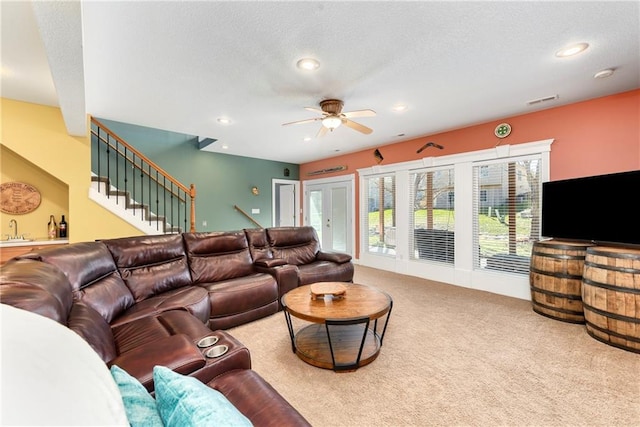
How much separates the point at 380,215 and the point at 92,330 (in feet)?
16.4

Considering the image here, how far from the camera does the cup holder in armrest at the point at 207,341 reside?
146 centimetres

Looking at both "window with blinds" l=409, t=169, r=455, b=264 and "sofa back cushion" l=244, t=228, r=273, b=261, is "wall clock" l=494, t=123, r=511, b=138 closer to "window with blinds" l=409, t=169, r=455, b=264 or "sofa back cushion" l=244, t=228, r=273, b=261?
"window with blinds" l=409, t=169, r=455, b=264

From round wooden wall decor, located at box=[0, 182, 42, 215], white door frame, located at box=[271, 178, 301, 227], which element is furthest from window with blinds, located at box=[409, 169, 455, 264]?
round wooden wall decor, located at box=[0, 182, 42, 215]

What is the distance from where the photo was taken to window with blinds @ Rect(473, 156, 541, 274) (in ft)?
12.1

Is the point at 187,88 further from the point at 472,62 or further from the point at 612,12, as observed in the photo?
the point at 612,12

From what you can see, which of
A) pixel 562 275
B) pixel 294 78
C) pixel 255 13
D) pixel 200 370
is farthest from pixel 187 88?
pixel 562 275

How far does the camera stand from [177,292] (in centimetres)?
261

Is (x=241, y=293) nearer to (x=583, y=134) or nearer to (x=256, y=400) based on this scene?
(x=256, y=400)

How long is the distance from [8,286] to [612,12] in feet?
12.2

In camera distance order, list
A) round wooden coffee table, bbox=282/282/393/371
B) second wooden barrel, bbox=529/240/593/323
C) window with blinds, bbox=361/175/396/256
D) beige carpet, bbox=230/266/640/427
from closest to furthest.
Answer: beige carpet, bbox=230/266/640/427, round wooden coffee table, bbox=282/282/393/371, second wooden barrel, bbox=529/240/593/323, window with blinds, bbox=361/175/396/256

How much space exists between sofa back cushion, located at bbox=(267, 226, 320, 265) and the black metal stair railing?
159cm

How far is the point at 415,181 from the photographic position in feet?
16.5

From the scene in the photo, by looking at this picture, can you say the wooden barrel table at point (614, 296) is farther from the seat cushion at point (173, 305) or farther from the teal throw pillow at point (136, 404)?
the seat cushion at point (173, 305)

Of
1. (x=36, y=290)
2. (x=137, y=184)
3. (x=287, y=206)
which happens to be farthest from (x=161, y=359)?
(x=287, y=206)
